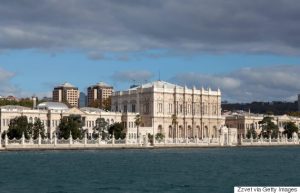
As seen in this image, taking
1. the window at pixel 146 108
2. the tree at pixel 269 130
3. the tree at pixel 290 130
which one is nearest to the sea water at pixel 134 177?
the window at pixel 146 108

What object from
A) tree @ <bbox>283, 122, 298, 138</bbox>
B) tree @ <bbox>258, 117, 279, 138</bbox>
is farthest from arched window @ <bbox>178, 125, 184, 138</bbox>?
tree @ <bbox>283, 122, 298, 138</bbox>

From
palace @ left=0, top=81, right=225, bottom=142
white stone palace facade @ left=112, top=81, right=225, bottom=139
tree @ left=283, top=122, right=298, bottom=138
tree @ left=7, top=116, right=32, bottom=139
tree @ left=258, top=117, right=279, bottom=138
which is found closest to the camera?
tree @ left=7, top=116, right=32, bottom=139

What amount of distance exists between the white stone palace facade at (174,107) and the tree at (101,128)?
11296mm

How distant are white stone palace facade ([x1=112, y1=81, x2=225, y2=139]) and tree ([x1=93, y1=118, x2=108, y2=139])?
11296mm

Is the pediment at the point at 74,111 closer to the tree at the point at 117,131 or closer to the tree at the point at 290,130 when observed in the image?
the tree at the point at 117,131

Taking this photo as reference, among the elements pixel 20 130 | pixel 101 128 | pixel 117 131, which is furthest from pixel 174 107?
pixel 20 130

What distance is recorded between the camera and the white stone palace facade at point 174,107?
144250 mm

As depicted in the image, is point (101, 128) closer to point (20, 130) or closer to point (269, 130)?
point (20, 130)

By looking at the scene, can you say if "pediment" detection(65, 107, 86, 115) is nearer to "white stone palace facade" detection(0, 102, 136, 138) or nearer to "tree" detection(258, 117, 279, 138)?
"white stone palace facade" detection(0, 102, 136, 138)

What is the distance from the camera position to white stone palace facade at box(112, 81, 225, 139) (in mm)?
144250

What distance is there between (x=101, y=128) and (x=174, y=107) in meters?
25.7

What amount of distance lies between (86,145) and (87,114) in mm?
30655

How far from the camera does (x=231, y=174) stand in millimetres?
53594

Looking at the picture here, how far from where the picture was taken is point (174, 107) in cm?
14788
